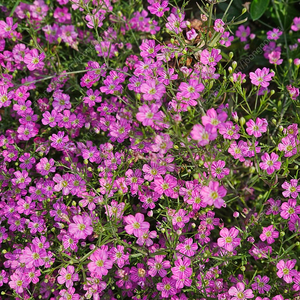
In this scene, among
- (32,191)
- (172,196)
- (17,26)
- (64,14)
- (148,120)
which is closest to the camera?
(148,120)

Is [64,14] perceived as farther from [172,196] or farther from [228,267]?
[228,267]

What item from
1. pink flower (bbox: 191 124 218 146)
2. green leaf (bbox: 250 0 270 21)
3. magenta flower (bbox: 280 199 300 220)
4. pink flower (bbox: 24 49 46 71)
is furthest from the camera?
green leaf (bbox: 250 0 270 21)

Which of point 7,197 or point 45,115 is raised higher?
point 45,115

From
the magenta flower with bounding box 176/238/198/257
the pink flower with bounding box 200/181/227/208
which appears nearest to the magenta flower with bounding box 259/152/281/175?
the pink flower with bounding box 200/181/227/208

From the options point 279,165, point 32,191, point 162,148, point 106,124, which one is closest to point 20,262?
point 32,191

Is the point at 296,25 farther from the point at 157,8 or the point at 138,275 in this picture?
the point at 138,275

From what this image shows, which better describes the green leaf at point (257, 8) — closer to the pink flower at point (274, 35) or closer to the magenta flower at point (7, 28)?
the pink flower at point (274, 35)

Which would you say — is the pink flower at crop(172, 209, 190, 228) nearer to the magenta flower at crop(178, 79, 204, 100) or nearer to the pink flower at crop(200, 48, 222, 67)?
the magenta flower at crop(178, 79, 204, 100)
